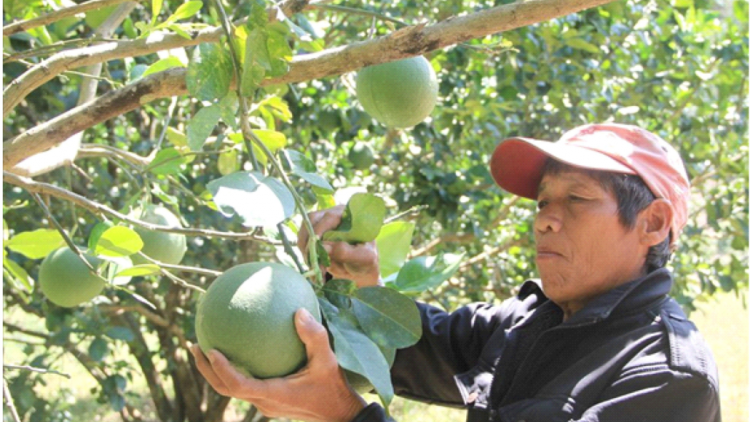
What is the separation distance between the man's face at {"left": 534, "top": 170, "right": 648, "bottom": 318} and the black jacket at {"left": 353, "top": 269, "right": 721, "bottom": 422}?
2.7 inches

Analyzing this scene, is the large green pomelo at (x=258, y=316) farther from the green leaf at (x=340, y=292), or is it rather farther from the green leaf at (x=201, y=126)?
the green leaf at (x=201, y=126)

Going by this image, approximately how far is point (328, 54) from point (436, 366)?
878 millimetres

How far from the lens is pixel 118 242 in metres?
1.30

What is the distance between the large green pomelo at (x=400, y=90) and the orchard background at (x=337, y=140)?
0.53 feet

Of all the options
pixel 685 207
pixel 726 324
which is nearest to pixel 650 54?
pixel 685 207

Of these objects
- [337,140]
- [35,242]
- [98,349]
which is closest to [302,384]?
[35,242]

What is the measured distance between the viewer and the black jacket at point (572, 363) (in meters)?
1.22

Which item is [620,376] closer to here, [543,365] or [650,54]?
[543,365]

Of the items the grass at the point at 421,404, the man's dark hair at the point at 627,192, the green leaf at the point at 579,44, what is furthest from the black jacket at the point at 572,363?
the grass at the point at 421,404

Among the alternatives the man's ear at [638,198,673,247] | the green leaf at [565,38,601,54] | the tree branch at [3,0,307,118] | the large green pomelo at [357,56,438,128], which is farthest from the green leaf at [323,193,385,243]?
the green leaf at [565,38,601,54]

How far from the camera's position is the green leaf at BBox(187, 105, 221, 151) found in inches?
37.6

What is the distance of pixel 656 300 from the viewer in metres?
1.38

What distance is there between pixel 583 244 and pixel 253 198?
76 centimetres

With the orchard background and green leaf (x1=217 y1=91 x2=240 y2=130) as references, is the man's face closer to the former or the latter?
the orchard background
